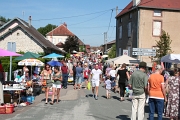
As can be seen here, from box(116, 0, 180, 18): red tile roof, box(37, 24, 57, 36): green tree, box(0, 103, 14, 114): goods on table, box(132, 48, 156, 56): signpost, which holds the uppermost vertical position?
box(37, 24, 57, 36): green tree

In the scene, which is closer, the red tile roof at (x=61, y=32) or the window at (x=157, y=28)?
the window at (x=157, y=28)

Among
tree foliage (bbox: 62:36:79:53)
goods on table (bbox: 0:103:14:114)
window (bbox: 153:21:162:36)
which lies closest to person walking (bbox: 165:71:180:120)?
goods on table (bbox: 0:103:14:114)

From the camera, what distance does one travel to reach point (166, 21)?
3306cm

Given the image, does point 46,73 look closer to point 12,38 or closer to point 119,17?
point 12,38

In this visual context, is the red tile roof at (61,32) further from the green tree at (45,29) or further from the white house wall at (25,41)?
the white house wall at (25,41)

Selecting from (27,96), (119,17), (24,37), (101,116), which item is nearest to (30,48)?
(24,37)

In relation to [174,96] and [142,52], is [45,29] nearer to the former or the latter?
[142,52]

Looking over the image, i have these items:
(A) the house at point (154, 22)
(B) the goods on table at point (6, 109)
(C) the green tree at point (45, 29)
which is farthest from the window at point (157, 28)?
(C) the green tree at point (45, 29)

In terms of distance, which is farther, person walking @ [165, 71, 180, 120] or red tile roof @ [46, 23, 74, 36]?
red tile roof @ [46, 23, 74, 36]

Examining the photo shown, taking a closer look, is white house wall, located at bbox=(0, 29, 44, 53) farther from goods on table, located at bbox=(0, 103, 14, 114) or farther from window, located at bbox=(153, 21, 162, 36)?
goods on table, located at bbox=(0, 103, 14, 114)

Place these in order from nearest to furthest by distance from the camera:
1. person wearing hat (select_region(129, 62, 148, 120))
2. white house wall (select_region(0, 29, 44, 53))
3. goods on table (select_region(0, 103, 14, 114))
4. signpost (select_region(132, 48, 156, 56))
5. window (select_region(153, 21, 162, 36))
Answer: person wearing hat (select_region(129, 62, 148, 120)) → goods on table (select_region(0, 103, 14, 114)) → signpost (select_region(132, 48, 156, 56)) → window (select_region(153, 21, 162, 36)) → white house wall (select_region(0, 29, 44, 53))

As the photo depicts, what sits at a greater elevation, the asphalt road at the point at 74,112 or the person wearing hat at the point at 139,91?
the person wearing hat at the point at 139,91

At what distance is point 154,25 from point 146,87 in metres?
25.9

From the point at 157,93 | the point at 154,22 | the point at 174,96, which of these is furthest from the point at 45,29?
A: the point at 157,93
